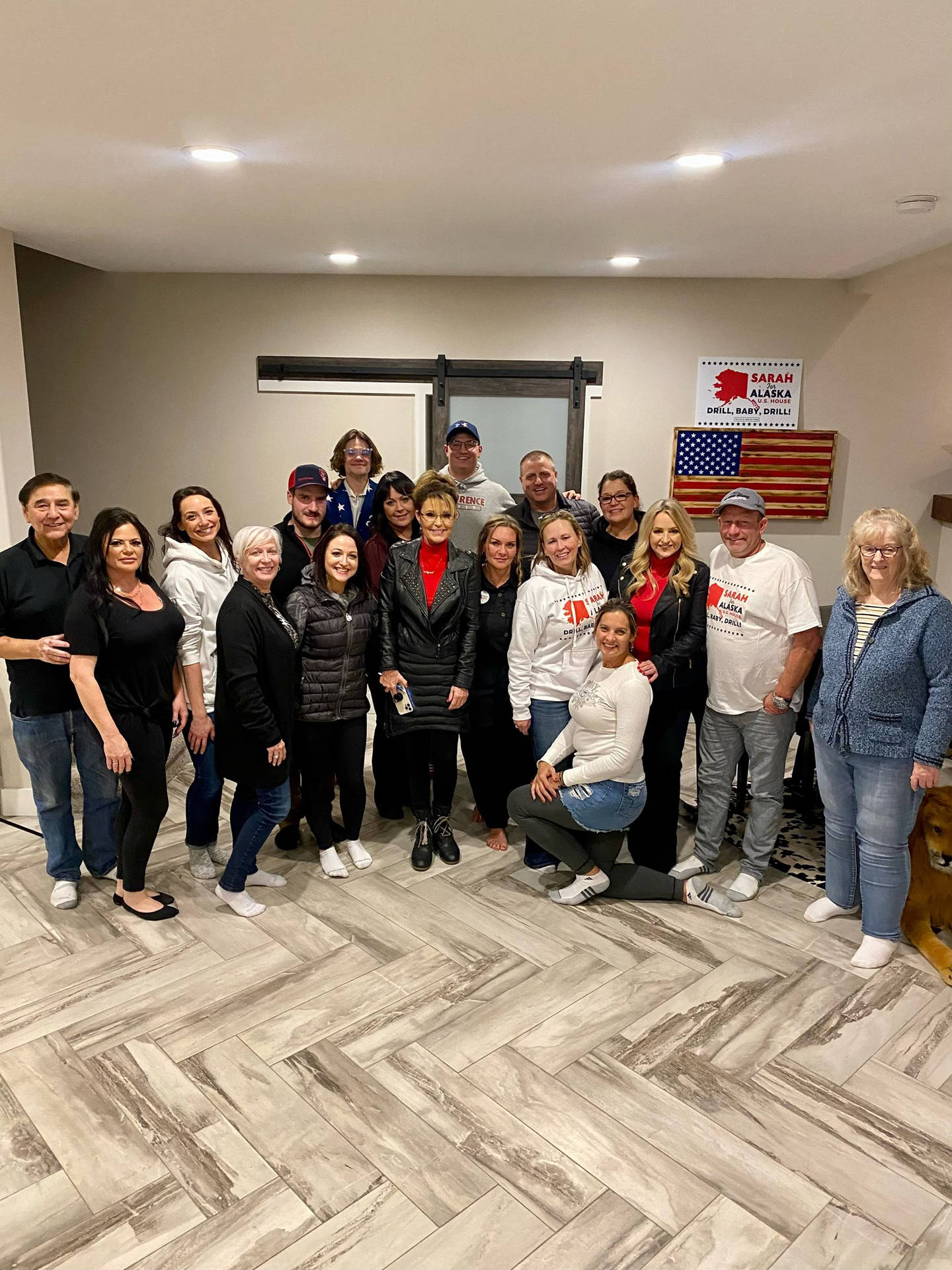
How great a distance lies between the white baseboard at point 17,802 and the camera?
168 inches

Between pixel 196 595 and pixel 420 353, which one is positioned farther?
pixel 420 353

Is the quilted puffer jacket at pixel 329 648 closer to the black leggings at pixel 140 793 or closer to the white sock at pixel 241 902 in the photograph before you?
the black leggings at pixel 140 793

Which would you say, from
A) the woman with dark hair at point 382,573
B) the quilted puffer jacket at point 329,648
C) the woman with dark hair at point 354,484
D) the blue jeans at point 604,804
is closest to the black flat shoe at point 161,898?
the quilted puffer jacket at point 329,648

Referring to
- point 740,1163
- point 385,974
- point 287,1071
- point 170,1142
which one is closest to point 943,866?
point 740,1163

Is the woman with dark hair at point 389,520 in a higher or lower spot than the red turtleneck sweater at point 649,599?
higher

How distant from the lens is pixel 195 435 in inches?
243

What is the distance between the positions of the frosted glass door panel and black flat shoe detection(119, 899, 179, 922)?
3.76 m

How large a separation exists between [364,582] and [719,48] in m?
2.13

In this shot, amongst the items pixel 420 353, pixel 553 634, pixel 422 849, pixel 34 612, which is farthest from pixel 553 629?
pixel 420 353

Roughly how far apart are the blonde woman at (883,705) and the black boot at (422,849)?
5.25 ft

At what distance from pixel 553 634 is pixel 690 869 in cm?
115

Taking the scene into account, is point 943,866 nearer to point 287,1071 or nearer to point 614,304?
point 287,1071

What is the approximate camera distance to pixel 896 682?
2928 mm

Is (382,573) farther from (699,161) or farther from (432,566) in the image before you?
(699,161)
